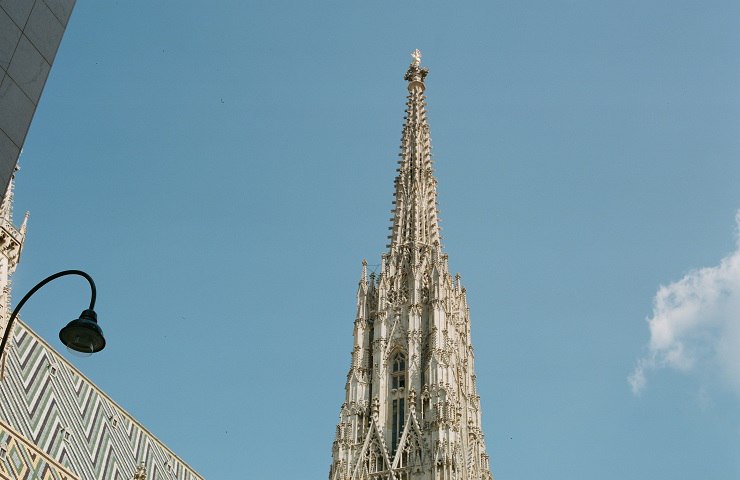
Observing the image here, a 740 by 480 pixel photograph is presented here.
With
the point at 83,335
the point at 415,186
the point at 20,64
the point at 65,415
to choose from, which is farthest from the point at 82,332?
the point at 415,186

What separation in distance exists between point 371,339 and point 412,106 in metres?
18.6

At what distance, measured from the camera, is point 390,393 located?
41.8 m

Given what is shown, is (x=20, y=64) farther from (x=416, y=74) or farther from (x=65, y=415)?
(x=416, y=74)

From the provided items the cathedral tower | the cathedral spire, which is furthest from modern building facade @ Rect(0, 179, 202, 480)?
the cathedral spire

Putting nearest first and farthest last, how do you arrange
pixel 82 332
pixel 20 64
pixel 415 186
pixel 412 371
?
pixel 20 64 → pixel 82 332 → pixel 412 371 → pixel 415 186

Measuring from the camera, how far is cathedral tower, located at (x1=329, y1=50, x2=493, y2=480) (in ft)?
127

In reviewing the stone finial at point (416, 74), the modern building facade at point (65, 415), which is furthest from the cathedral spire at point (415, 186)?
the modern building facade at point (65, 415)

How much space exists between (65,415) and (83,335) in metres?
31.7

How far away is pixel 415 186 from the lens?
5178 centimetres

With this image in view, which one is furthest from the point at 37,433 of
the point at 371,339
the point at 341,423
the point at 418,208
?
the point at 418,208

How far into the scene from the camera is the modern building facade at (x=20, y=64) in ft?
29.8

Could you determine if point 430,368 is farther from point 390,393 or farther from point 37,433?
point 37,433

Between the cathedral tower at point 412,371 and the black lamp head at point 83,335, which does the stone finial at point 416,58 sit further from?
the black lamp head at point 83,335

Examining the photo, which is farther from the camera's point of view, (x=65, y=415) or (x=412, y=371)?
(x=412, y=371)
